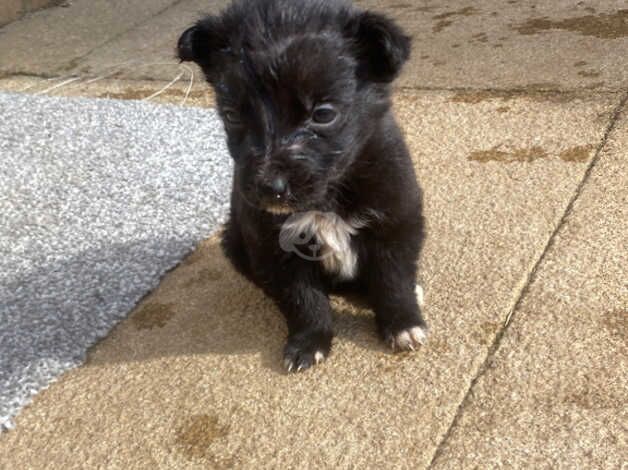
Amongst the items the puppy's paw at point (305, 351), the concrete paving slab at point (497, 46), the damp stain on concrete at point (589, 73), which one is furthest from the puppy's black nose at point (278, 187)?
the damp stain on concrete at point (589, 73)

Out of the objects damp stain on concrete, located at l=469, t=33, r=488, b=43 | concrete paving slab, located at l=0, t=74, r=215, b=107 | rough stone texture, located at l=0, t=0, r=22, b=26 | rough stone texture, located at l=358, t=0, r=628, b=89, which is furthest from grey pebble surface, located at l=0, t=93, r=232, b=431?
rough stone texture, located at l=0, t=0, r=22, b=26

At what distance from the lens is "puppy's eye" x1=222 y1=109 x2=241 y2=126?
2016 millimetres

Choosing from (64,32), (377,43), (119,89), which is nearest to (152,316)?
(377,43)

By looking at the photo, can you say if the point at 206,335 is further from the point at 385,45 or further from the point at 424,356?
the point at 385,45

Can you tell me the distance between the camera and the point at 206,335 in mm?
2529

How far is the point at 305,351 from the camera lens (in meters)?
2.29

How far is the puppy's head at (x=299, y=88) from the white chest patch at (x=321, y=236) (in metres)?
0.11

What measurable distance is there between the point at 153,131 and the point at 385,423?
2.40 m

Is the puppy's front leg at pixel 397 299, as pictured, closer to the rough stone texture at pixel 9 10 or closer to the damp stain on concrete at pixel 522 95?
the damp stain on concrete at pixel 522 95

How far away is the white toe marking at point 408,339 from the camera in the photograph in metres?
2.27

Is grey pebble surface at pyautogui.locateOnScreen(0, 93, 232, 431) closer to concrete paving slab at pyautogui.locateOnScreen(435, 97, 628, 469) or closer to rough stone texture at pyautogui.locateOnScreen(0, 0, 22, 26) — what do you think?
concrete paving slab at pyautogui.locateOnScreen(435, 97, 628, 469)

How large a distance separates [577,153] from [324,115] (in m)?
1.57

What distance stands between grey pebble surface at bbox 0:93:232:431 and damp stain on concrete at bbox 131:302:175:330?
0.17ft

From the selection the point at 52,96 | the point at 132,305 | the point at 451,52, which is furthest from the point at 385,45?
the point at 52,96
